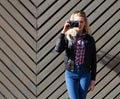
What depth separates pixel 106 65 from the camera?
7039mm

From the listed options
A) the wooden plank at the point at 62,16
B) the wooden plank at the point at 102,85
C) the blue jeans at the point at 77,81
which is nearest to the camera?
the blue jeans at the point at 77,81

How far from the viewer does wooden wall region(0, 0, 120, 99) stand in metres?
6.86

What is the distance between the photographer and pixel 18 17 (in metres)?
6.88

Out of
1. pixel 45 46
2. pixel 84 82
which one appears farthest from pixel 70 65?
pixel 45 46

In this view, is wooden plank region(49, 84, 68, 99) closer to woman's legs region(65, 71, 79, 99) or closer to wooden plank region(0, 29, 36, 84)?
wooden plank region(0, 29, 36, 84)

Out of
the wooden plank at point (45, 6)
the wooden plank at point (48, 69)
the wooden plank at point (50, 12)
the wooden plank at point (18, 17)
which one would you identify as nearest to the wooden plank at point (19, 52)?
the wooden plank at point (48, 69)

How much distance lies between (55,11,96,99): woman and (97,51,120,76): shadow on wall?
1.03 meters

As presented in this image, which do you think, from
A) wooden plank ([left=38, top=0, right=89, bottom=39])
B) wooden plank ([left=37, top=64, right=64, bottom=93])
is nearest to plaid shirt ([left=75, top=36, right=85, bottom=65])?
wooden plank ([left=38, top=0, right=89, bottom=39])

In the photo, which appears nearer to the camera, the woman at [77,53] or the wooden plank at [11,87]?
the woman at [77,53]

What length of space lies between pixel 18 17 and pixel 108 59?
1573 mm

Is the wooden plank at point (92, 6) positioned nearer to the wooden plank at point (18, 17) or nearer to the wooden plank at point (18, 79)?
the wooden plank at point (18, 17)

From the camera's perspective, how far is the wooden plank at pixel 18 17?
6.84m

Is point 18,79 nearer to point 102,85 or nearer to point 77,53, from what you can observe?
point 102,85

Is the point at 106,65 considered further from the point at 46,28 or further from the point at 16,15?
the point at 16,15
